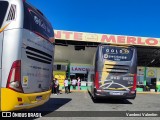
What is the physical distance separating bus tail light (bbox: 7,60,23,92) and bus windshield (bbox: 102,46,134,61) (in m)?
8.42

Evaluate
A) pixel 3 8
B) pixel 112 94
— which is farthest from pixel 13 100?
pixel 112 94

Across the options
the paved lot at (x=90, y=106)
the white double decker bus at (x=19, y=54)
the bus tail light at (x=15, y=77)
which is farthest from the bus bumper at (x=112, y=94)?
the bus tail light at (x=15, y=77)

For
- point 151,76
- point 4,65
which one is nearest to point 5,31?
point 4,65

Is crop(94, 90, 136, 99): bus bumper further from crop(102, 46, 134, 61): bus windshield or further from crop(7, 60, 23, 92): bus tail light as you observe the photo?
crop(7, 60, 23, 92): bus tail light

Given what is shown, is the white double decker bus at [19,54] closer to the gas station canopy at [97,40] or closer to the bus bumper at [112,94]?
the bus bumper at [112,94]

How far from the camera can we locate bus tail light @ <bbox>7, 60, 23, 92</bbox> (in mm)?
7520

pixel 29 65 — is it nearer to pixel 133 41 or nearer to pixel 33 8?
pixel 33 8

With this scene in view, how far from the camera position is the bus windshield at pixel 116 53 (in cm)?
1562

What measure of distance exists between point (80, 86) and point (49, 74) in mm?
20851

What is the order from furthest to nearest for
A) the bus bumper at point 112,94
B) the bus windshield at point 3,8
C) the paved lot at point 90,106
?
the bus bumper at point 112,94
the paved lot at point 90,106
the bus windshield at point 3,8

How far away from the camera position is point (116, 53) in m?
15.7

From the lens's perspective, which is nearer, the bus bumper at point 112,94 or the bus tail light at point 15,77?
the bus tail light at point 15,77

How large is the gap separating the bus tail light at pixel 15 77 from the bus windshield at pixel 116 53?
8.42 m

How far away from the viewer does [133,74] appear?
15625mm
